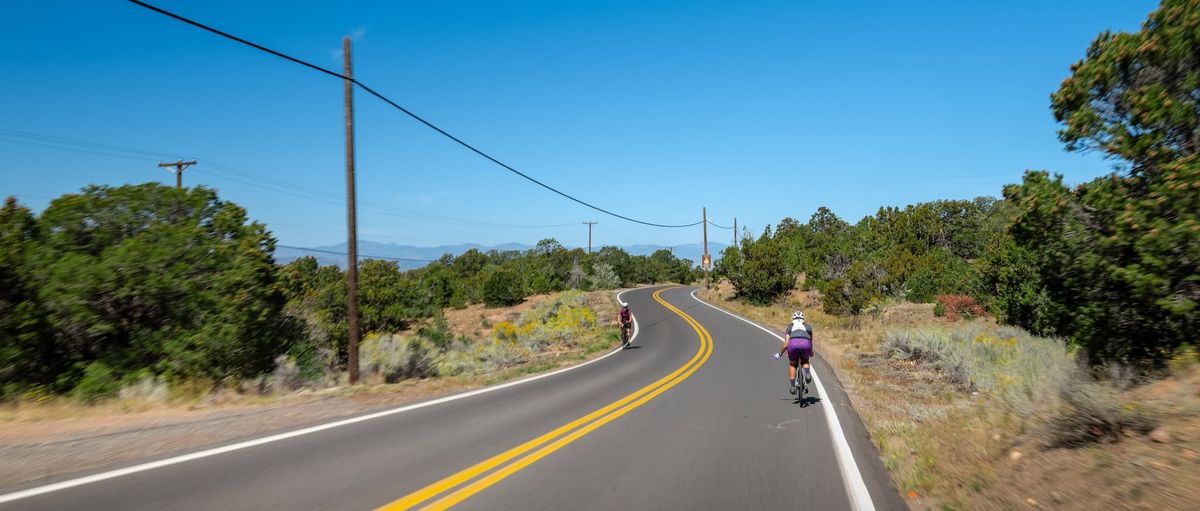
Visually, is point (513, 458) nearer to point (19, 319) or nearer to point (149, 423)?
point (149, 423)

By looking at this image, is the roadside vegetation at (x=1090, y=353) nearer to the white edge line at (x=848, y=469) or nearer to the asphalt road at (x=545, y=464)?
the white edge line at (x=848, y=469)

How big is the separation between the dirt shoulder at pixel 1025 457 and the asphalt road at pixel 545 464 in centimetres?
46

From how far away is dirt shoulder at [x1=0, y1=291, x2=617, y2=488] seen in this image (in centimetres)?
550

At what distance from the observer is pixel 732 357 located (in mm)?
19156

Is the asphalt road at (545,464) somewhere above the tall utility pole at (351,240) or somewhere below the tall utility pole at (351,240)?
below

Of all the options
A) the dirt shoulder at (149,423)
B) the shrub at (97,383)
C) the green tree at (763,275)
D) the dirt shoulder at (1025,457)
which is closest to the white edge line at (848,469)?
the dirt shoulder at (1025,457)

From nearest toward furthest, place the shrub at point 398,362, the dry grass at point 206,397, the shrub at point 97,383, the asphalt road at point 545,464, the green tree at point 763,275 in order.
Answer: the asphalt road at point 545,464 < the dry grass at point 206,397 < the shrub at point 97,383 < the shrub at point 398,362 < the green tree at point 763,275

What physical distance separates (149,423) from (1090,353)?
16298 mm

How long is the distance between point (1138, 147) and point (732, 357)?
448 inches

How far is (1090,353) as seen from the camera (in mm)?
11914

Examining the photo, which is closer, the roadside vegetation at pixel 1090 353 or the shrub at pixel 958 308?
the roadside vegetation at pixel 1090 353

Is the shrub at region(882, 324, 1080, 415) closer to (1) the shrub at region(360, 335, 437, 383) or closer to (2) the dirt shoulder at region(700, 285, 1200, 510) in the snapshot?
(2) the dirt shoulder at region(700, 285, 1200, 510)

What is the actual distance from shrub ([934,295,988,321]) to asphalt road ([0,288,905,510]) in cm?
2233

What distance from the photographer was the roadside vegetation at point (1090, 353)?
5332 mm
